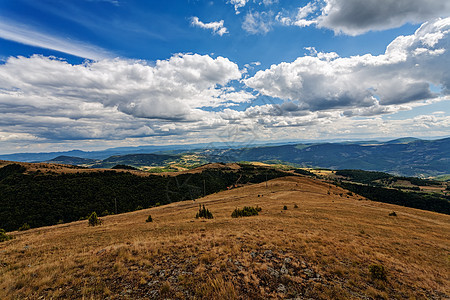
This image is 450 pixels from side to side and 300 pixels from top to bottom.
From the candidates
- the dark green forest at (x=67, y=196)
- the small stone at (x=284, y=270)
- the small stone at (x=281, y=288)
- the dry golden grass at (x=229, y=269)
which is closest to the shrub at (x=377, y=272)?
the dry golden grass at (x=229, y=269)

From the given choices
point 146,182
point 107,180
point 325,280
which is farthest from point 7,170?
point 325,280

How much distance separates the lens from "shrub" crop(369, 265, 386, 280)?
11992mm

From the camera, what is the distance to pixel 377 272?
477 inches

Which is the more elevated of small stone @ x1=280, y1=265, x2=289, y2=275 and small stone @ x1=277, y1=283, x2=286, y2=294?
small stone @ x1=277, y1=283, x2=286, y2=294

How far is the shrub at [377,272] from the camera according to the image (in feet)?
39.3

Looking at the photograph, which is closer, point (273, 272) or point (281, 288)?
point (281, 288)

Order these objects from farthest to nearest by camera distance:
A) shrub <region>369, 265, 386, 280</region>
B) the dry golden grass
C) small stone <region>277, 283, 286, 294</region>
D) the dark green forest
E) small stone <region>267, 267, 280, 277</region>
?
1. the dark green forest
2. shrub <region>369, 265, 386, 280</region>
3. small stone <region>267, 267, 280, 277</region>
4. small stone <region>277, 283, 286, 294</region>
5. the dry golden grass

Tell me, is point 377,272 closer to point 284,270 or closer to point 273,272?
point 284,270

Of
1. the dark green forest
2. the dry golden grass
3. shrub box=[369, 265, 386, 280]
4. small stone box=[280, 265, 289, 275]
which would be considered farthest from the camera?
the dark green forest

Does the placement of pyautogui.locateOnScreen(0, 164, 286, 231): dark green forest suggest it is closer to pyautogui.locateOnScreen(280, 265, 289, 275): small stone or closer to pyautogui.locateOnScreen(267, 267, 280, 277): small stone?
pyautogui.locateOnScreen(267, 267, 280, 277): small stone

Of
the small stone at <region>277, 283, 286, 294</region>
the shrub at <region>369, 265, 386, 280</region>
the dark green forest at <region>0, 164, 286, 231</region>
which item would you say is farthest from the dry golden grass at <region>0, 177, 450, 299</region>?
the dark green forest at <region>0, 164, 286, 231</region>

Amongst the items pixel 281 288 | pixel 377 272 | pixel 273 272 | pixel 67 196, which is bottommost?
pixel 67 196

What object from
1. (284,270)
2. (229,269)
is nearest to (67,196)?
(229,269)

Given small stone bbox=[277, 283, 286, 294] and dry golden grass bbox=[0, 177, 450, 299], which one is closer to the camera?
dry golden grass bbox=[0, 177, 450, 299]
